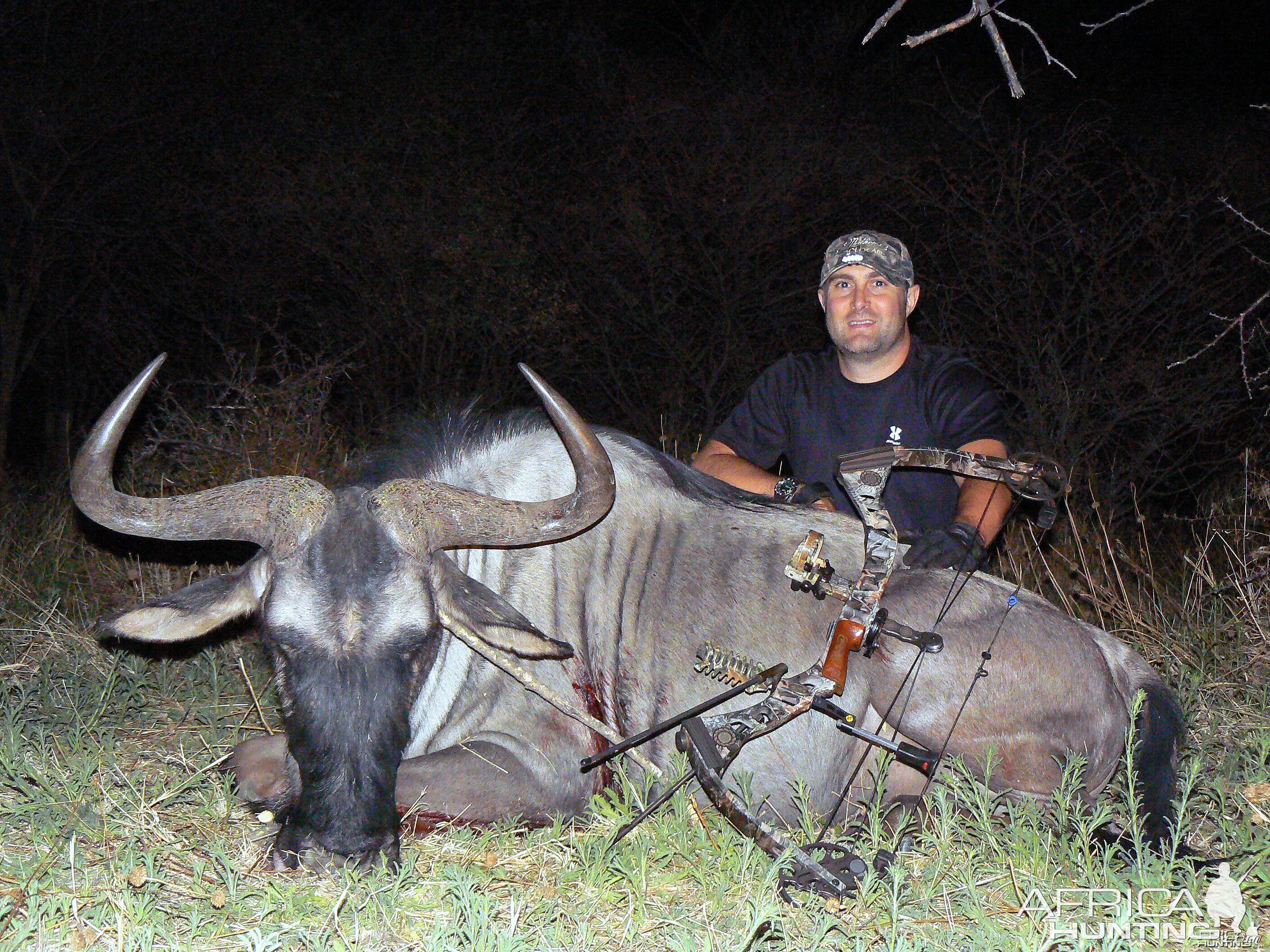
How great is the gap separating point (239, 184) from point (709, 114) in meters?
4.12

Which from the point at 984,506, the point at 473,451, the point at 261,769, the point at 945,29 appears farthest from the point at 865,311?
the point at 261,769

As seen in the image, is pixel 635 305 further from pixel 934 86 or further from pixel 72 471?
pixel 72 471

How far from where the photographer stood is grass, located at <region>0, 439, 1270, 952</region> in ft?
7.74

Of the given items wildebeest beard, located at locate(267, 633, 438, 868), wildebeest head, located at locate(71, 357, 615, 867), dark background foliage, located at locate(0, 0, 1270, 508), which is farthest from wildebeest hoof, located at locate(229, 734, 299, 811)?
dark background foliage, located at locate(0, 0, 1270, 508)

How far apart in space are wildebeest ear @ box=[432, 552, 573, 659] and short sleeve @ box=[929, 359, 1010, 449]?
167 centimetres

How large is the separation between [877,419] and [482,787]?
6.33 feet

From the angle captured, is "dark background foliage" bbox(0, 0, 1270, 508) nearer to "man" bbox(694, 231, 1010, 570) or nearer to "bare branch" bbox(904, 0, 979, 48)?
"man" bbox(694, 231, 1010, 570)

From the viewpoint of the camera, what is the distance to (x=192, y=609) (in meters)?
2.91

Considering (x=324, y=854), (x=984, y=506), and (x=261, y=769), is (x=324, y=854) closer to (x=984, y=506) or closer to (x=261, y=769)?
(x=261, y=769)

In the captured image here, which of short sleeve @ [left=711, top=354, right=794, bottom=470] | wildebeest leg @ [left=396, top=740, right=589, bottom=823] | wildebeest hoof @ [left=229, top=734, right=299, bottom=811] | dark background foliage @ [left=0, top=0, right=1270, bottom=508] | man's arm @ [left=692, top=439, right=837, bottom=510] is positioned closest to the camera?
wildebeest leg @ [left=396, top=740, right=589, bottom=823]

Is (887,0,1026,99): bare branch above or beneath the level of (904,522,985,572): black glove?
above

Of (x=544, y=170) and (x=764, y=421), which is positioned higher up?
(x=544, y=170)

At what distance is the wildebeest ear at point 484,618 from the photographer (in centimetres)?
284

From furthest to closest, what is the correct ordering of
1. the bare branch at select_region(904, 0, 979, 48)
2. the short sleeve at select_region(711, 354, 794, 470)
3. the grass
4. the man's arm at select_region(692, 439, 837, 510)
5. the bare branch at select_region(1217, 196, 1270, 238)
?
the short sleeve at select_region(711, 354, 794, 470), the man's arm at select_region(692, 439, 837, 510), the bare branch at select_region(1217, 196, 1270, 238), the grass, the bare branch at select_region(904, 0, 979, 48)
